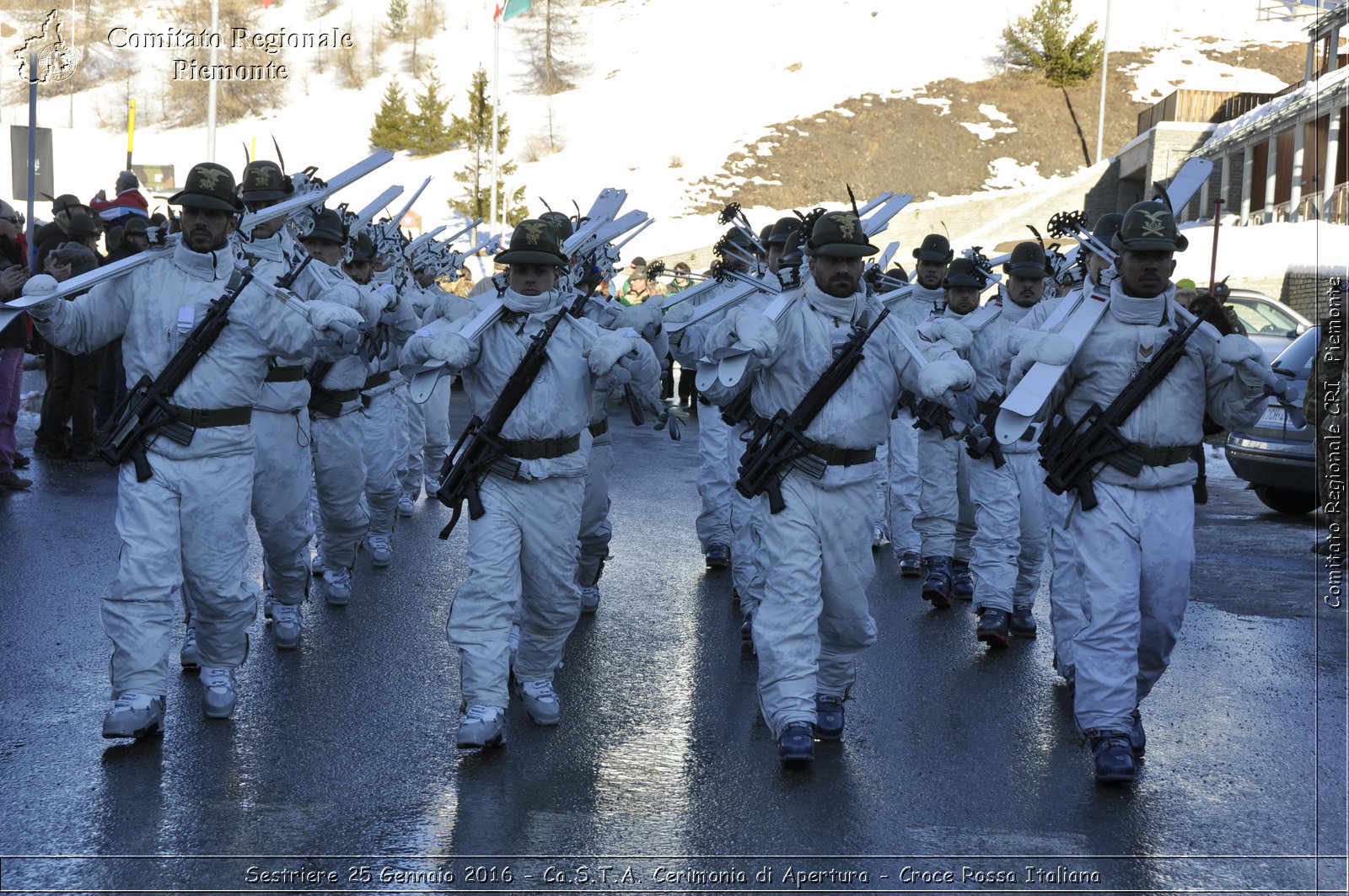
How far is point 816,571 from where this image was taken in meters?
5.76

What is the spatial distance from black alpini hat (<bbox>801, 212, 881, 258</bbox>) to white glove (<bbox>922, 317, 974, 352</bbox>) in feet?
2.10

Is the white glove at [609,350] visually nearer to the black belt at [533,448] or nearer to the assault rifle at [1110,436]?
the black belt at [533,448]

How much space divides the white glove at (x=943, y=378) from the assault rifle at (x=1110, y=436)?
1.79 feet

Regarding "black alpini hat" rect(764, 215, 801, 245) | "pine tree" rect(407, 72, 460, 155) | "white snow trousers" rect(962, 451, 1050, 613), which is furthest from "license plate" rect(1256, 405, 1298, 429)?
"pine tree" rect(407, 72, 460, 155)

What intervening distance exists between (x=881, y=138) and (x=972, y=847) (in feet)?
200

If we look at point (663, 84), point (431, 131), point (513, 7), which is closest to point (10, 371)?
point (513, 7)

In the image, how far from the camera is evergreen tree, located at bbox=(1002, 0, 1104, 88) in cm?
6738

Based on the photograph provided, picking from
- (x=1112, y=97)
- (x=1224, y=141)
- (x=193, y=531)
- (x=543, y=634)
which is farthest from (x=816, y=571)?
(x=1112, y=97)

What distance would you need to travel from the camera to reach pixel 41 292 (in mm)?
5523

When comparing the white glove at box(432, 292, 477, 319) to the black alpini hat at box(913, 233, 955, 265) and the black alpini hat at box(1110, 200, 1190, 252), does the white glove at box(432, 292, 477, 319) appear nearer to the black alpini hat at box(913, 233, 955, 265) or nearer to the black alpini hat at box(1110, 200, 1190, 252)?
the black alpini hat at box(1110, 200, 1190, 252)

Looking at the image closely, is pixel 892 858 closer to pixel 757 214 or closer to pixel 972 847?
pixel 972 847

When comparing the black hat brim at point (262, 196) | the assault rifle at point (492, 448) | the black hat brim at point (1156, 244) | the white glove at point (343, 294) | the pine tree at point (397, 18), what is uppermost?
the pine tree at point (397, 18)

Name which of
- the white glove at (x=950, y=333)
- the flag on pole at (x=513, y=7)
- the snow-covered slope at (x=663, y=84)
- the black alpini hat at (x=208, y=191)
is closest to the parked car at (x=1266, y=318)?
the white glove at (x=950, y=333)

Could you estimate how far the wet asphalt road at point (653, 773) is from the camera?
450cm
